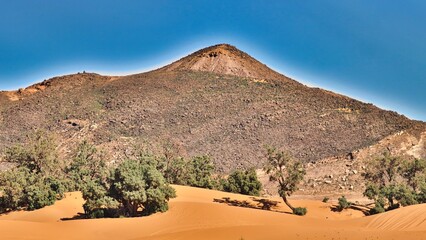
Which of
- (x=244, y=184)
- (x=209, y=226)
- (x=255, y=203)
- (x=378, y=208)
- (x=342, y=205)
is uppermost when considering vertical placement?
(x=244, y=184)

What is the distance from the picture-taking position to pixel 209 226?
19.9 meters

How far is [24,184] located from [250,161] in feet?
138

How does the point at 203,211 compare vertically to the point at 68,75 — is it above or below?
below

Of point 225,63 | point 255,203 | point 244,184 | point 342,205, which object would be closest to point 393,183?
point 342,205

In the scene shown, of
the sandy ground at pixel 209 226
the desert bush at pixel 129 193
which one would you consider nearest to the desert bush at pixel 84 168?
the sandy ground at pixel 209 226

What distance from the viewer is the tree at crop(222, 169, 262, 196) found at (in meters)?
36.7

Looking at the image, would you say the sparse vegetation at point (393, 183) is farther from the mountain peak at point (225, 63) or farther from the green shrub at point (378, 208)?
the mountain peak at point (225, 63)

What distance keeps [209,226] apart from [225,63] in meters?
97.8

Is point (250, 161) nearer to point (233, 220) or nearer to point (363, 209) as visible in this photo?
point (363, 209)

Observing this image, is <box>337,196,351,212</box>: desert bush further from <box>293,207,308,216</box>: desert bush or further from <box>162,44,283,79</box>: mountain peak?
<box>162,44,283,79</box>: mountain peak

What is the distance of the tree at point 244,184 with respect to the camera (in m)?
36.7

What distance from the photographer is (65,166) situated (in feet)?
126

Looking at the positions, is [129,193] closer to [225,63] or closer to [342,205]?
[342,205]

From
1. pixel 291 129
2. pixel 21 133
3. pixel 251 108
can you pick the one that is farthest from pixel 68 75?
pixel 291 129
